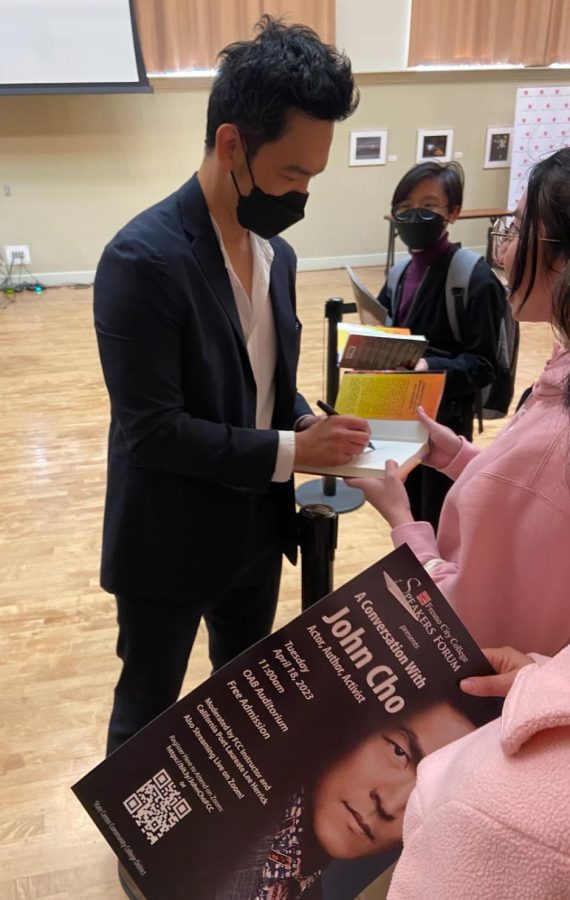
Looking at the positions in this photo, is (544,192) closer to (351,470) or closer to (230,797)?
(351,470)

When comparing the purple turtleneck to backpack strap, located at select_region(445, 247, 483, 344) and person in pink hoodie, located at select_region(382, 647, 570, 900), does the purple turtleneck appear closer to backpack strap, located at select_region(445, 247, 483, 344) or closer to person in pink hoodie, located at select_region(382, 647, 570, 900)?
backpack strap, located at select_region(445, 247, 483, 344)

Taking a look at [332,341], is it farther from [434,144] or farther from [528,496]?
[434,144]

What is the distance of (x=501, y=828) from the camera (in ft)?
1.35

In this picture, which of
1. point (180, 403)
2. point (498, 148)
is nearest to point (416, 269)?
point (180, 403)

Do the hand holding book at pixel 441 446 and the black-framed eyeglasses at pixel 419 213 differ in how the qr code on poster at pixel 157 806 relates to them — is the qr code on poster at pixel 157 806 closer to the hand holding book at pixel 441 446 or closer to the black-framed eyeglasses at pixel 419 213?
the hand holding book at pixel 441 446

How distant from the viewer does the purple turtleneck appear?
7.11 feet

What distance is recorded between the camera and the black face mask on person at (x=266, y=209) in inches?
47.4

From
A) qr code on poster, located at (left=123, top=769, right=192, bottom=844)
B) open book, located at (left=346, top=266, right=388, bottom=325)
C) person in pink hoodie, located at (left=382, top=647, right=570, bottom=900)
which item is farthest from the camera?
open book, located at (left=346, top=266, right=388, bottom=325)

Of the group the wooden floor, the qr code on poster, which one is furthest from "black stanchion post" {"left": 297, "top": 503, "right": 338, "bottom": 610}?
the wooden floor

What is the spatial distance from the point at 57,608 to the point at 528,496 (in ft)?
6.86

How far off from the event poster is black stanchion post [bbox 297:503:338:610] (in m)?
0.47

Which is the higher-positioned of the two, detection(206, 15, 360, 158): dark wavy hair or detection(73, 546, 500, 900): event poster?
detection(206, 15, 360, 158): dark wavy hair

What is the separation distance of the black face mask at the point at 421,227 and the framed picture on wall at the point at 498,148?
647cm

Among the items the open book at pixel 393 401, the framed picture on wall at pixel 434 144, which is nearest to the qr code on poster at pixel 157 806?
the open book at pixel 393 401
